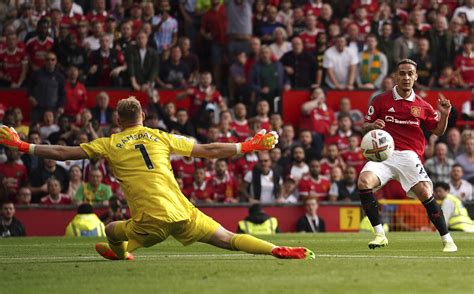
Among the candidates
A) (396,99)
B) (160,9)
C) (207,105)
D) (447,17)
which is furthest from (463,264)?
(447,17)

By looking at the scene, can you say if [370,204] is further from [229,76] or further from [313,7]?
[313,7]

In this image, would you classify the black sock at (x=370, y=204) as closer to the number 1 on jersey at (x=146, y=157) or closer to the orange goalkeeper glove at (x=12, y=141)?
the number 1 on jersey at (x=146, y=157)

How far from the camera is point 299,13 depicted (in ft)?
87.8

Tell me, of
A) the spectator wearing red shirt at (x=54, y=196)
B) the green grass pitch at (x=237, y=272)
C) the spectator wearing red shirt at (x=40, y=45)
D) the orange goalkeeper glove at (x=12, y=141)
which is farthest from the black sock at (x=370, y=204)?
the spectator wearing red shirt at (x=40, y=45)

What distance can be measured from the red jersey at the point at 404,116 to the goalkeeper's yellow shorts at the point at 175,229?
3.43 m

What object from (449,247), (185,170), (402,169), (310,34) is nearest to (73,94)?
(185,170)

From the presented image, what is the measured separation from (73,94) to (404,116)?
1111 centimetres

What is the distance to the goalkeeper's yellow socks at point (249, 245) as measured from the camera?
11664 millimetres

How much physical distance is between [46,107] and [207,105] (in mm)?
3242

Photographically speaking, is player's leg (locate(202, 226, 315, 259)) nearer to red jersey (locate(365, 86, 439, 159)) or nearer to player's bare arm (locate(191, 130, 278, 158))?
player's bare arm (locate(191, 130, 278, 158))

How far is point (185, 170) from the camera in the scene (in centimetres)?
2305

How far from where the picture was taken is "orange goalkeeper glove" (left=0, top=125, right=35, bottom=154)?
38.4ft

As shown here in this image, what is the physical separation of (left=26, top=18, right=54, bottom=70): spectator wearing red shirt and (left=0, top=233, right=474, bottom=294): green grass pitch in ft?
33.0

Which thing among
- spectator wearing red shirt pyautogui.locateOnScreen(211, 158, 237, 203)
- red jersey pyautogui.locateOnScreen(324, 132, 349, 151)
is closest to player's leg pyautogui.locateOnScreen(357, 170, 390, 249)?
spectator wearing red shirt pyautogui.locateOnScreen(211, 158, 237, 203)
